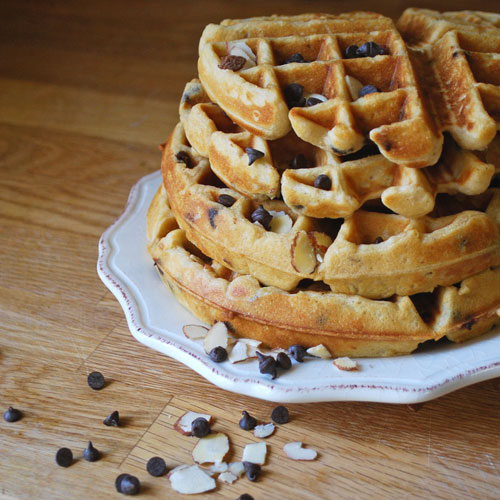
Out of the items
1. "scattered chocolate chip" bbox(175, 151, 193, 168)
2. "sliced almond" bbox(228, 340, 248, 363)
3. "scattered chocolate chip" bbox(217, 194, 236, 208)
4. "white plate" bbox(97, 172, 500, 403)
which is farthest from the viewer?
"scattered chocolate chip" bbox(175, 151, 193, 168)

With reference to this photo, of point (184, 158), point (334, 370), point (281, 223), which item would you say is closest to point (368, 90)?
point (281, 223)

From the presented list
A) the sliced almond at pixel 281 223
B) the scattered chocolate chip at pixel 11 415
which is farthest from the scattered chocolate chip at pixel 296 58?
the scattered chocolate chip at pixel 11 415

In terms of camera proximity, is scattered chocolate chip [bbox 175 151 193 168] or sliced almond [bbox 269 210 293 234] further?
scattered chocolate chip [bbox 175 151 193 168]

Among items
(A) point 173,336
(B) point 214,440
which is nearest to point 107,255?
(A) point 173,336

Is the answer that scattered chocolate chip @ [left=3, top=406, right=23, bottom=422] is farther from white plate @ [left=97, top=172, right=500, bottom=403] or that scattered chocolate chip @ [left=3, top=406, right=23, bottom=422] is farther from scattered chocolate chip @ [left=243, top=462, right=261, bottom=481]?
scattered chocolate chip @ [left=243, top=462, right=261, bottom=481]

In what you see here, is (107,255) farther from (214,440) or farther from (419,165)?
(419,165)

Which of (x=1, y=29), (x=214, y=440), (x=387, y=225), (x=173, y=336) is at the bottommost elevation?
(x=1, y=29)

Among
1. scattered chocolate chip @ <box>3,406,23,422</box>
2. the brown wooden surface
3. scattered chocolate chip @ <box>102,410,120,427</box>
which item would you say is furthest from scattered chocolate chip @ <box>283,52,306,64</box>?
scattered chocolate chip @ <box>3,406,23,422</box>
